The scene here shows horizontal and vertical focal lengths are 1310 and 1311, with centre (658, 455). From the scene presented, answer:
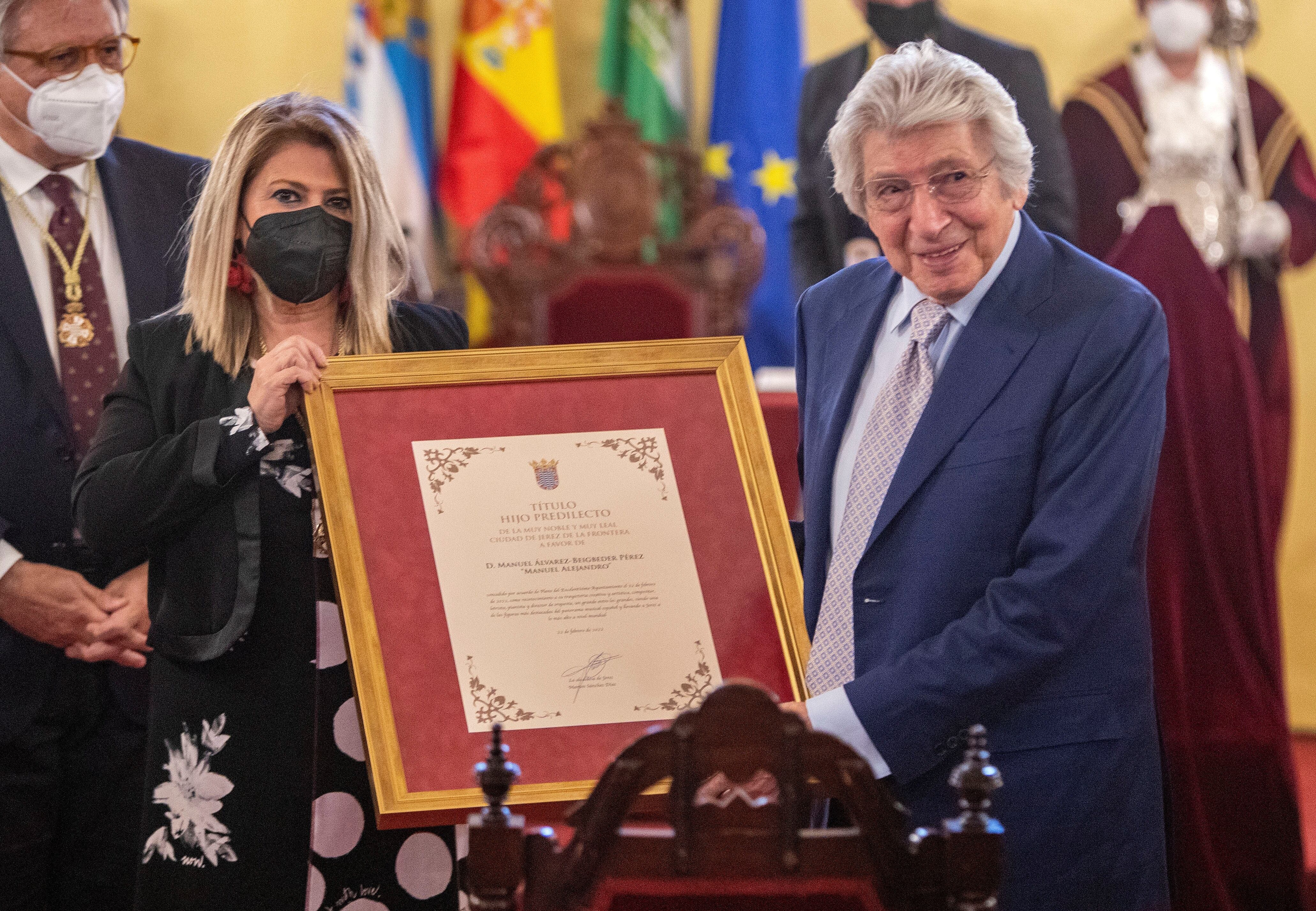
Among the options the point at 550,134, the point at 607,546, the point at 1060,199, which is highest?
the point at 550,134

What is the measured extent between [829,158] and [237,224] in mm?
2490

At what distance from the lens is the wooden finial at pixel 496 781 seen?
1.18 m

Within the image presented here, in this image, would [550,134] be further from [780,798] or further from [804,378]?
[780,798]

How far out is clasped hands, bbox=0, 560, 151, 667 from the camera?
2.07 metres

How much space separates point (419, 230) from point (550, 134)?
2.11 ft

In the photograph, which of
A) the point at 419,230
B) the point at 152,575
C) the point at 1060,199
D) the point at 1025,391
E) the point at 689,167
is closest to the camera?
the point at 1025,391

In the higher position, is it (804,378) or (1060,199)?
(1060,199)

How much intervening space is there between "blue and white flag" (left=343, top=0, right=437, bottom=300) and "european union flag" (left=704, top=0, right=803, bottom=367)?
116 cm

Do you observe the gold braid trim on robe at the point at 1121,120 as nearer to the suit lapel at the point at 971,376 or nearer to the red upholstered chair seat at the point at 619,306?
the red upholstered chair seat at the point at 619,306

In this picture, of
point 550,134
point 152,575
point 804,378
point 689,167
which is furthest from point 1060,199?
point 152,575

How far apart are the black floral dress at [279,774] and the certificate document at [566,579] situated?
0.75ft

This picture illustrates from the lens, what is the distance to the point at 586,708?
1.57 metres

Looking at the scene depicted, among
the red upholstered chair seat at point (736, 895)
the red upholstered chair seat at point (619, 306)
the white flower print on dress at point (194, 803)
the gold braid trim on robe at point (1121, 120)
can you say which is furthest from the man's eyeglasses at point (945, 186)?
the gold braid trim on robe at point (1121, 120)

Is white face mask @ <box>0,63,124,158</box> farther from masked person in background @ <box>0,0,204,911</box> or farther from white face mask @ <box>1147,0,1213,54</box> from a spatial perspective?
white face mask @ <box>1147,0,1213,54</box>
